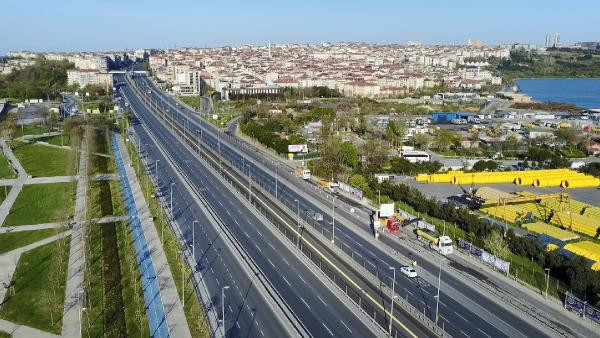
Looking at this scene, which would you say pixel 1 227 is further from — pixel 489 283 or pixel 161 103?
pixel 161 103

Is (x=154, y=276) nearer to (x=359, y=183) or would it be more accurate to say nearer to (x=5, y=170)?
(x=359, y=183)

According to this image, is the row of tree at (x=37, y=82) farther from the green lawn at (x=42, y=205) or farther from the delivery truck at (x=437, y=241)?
the delivery truck at (x=437, y=241)

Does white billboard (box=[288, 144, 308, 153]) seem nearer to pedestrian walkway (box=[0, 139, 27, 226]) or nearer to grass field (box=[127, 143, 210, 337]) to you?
grass field (box=[127, 143, 210, 337])

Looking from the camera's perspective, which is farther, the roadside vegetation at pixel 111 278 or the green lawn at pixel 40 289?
the green lawn at pixel 40 289

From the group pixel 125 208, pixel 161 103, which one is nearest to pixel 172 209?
pixel 125 208

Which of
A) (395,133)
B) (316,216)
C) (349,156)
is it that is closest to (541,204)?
(316,216)

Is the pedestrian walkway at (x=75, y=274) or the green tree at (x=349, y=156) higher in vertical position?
the green tree at (x=349, y=156)

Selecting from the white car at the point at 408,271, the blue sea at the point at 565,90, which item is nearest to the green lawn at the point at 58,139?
the white car at the point at 408,271
